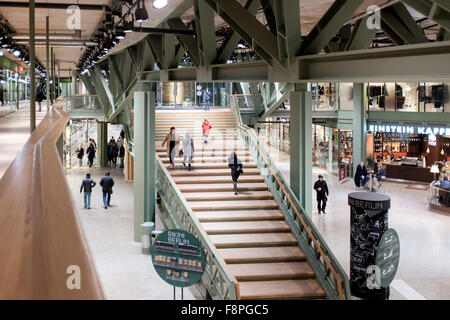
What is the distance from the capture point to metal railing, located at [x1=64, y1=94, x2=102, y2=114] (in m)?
30.4

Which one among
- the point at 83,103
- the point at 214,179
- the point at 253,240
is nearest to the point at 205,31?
the point at 253,240

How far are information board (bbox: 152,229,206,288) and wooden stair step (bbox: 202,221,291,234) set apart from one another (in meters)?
3.60

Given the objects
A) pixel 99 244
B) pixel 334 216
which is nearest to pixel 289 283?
pixel 99 244

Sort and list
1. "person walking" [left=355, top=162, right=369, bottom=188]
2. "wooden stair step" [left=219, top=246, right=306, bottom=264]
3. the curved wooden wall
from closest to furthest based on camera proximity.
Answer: the curved wooden wall
"wooden stair step" [left=219, top=246, right=306, bottom=264]
"person walking" [left=355, top=162, right=369, bottom=188]

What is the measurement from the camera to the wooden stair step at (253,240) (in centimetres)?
1217

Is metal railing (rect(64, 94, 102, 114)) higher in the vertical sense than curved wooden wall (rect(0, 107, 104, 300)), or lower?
higher

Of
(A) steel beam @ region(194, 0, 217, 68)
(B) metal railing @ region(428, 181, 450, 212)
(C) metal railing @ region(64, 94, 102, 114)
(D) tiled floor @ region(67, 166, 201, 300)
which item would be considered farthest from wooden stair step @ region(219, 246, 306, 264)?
(C) metal railing @ region(64, 94, 102, 114)

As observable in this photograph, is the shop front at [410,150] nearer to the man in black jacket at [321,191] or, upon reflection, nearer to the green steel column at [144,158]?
the man in black jacket at [321,191]

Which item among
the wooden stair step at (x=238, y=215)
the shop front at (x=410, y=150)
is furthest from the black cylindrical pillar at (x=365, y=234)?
the shop front at (x=410, y=150)

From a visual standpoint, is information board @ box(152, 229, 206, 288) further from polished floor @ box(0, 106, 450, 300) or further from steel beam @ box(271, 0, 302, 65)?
steel beam @ box(271, 0, 302, 65)

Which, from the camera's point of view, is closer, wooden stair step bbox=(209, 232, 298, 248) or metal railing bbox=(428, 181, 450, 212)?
wooden stair step bbox=(209, 232, 298, 248)

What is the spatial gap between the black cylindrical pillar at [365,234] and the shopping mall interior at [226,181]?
0.09 ft

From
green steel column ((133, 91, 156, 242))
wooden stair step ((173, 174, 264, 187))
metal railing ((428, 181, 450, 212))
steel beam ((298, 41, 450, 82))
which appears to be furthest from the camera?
metal railing ((428, 181, 450, 212))

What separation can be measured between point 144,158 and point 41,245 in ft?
51.4
